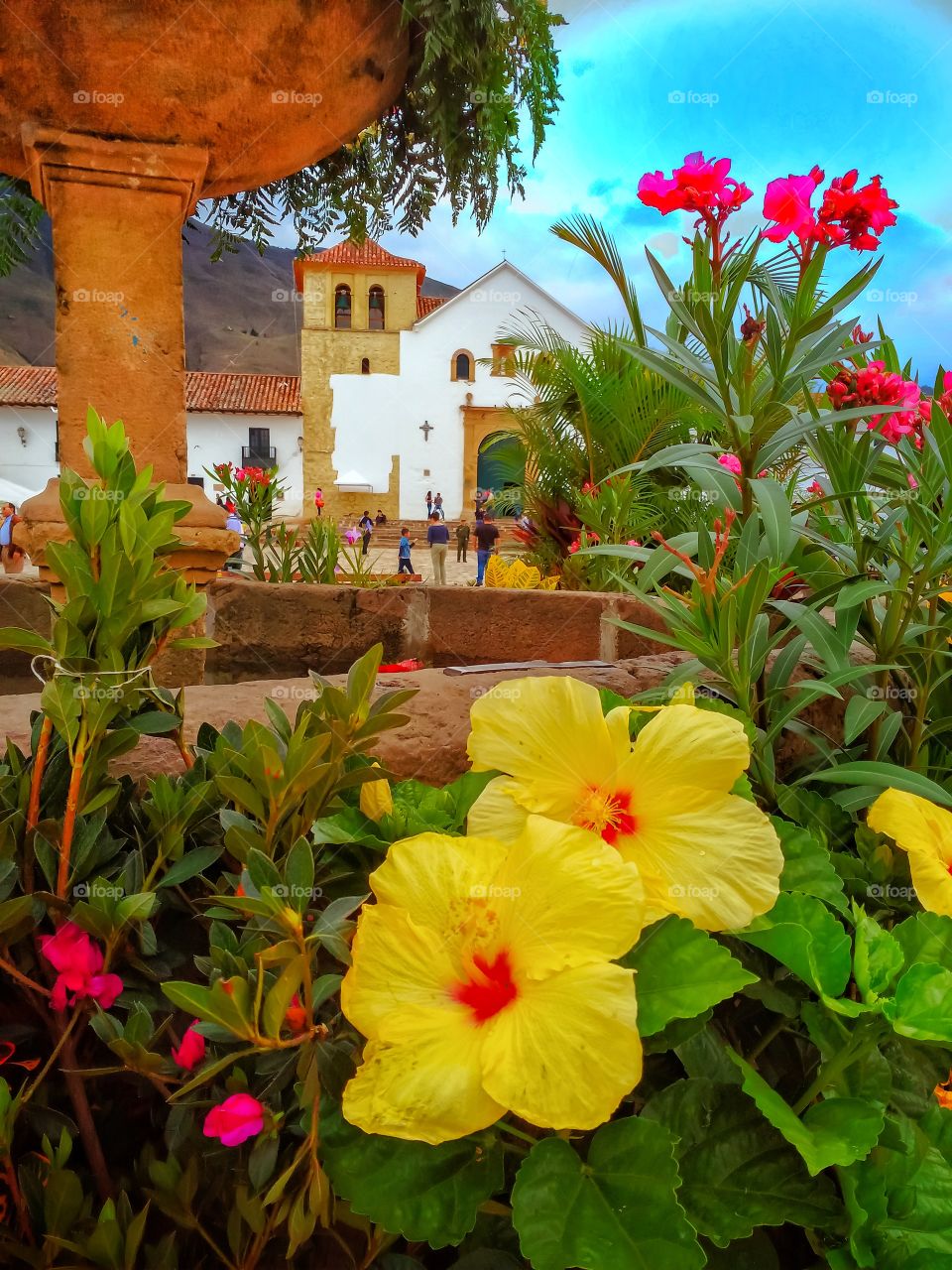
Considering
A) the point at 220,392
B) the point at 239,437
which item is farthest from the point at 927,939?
the point at 220,392

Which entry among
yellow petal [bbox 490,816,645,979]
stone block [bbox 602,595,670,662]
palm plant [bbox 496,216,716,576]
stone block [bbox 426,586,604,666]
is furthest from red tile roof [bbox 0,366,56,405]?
yellow petal [bbox 490,816,645,979]

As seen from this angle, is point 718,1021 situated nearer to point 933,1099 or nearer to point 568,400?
point 933,1099

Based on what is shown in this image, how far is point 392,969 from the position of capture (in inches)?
15.6

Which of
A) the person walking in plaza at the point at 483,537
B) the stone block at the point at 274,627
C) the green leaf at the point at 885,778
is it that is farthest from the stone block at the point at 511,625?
Result: the person walking in plaza at the point at 483,537

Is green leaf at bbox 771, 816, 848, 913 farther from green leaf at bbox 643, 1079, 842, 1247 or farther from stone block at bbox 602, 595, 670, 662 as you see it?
stone block at bbox 602, 595, 670, 662

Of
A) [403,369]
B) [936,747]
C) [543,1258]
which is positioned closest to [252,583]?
[936,747]

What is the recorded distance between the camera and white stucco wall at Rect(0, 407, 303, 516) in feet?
97.7

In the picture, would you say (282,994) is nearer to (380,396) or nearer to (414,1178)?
(414,1178)

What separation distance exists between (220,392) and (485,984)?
32044mm

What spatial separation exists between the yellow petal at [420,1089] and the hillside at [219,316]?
52.1 metres

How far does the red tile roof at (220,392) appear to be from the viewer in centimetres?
2930

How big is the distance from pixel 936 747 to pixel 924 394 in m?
0.64

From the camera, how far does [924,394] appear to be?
4.34 feet

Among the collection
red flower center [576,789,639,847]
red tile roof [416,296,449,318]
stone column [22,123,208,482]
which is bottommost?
red flower center [576,789,639,847]
